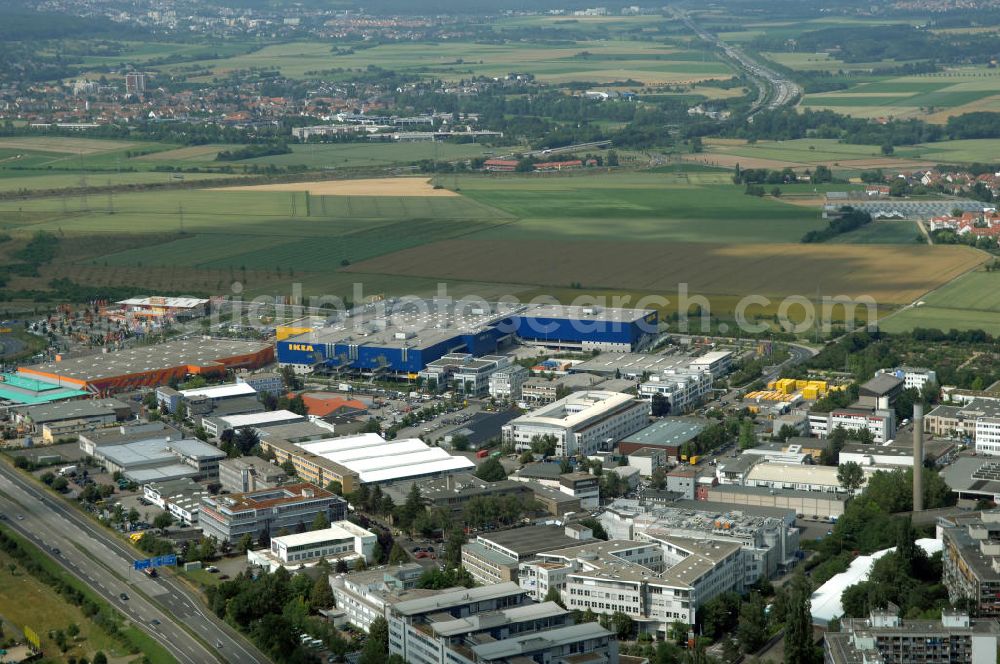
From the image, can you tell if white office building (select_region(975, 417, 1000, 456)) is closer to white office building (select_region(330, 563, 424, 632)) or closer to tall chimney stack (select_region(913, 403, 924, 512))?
tall chimney stack (select_region(913, 403, 924, 512))

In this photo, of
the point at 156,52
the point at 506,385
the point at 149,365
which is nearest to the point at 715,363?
the point at 506,385

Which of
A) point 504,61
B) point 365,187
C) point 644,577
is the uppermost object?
point 504,61

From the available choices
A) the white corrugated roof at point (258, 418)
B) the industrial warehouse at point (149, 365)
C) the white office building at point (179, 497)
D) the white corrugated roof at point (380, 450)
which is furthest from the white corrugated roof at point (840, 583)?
the industrial warehouse at point (149, 365)

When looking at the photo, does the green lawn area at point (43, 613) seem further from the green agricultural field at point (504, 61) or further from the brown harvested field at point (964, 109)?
the green agricultural field at point (504, 61)

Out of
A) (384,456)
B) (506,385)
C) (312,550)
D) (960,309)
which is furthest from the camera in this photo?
(960,309)

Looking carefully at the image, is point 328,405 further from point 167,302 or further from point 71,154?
point 71,154

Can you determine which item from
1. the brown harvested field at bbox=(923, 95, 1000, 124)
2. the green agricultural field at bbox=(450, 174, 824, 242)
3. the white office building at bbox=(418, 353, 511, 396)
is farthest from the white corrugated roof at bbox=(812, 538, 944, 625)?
the brown harvested field at bbox=(923, 95, 1000, 124)
